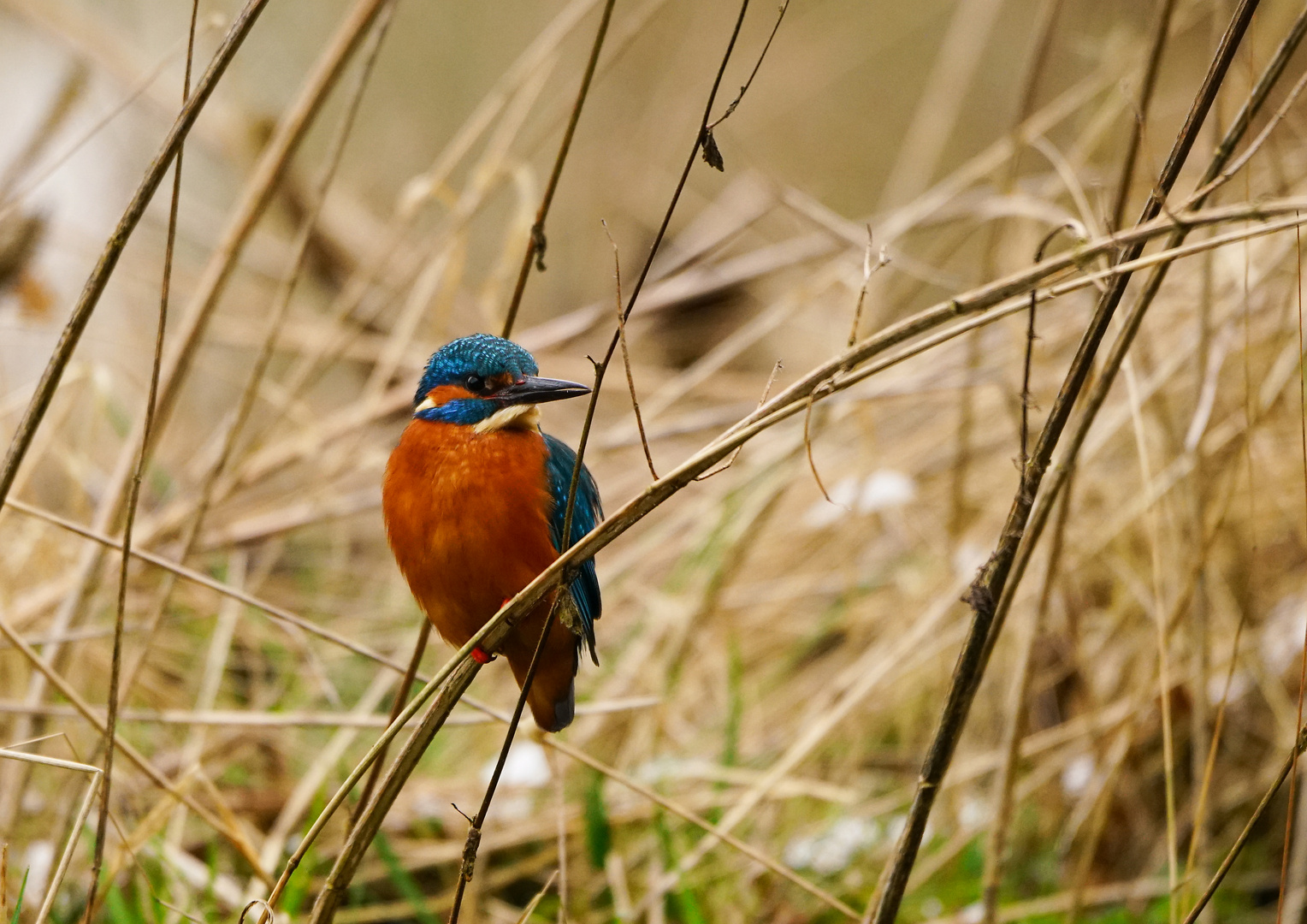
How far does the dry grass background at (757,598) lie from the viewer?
2254 mm

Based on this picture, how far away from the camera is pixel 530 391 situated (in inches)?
62.0

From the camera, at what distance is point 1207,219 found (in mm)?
914

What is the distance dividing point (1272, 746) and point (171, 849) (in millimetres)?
2852

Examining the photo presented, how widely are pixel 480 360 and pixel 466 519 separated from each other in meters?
0.24

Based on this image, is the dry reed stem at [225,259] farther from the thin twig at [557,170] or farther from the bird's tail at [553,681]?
the bird's tail at [553,681]

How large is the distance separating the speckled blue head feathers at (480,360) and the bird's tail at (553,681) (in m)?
0.42

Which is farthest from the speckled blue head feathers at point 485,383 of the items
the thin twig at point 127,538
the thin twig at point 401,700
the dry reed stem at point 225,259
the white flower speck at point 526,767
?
the white flower speck at point 526,767

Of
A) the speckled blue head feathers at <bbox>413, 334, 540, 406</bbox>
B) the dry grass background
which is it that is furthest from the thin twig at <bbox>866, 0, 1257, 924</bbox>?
the speckled blue head feathers at <bbox>413, 334, 540, 406</bbox>

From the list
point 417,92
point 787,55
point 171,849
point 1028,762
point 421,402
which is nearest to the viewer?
point 421,402

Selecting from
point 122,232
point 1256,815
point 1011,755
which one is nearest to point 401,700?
point 122,232

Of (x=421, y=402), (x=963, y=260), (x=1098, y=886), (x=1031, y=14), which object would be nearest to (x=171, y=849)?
(x=421, y=402)

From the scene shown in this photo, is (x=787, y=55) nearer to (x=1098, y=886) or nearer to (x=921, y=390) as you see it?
(x=921, y=390)

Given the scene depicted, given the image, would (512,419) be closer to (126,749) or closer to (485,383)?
(485,383)

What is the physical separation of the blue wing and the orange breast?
0.03m
